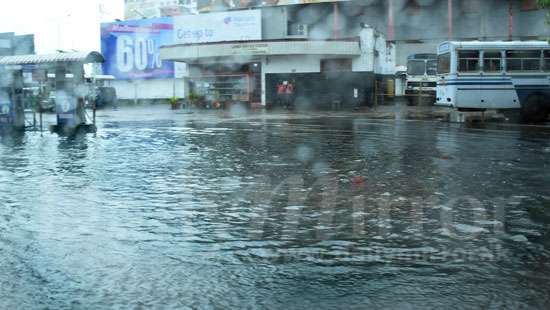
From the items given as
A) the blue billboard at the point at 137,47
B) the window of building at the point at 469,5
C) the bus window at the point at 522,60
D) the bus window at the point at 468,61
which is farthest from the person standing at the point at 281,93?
the bus window at the point at 522,60

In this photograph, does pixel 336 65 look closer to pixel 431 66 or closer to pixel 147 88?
pixel 431 66

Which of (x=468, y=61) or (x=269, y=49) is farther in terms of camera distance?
(x=269, y=49)

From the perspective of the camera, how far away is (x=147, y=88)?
98.8 ft

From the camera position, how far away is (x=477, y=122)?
1365 centimetres

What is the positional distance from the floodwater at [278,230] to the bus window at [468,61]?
623cm

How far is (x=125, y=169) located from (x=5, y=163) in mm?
1852

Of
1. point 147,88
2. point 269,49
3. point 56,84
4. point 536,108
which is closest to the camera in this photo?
point 56,84

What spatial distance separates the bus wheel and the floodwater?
6107mm

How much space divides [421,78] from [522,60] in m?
8.11

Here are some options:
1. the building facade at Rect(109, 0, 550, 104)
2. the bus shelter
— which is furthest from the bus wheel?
the bus shelter

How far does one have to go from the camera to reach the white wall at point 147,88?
2942 cm

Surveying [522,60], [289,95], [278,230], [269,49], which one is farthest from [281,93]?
[278,230]

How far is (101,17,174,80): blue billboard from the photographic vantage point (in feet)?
92.1

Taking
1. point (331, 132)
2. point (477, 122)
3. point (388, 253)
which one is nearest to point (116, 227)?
point (388, 253)
